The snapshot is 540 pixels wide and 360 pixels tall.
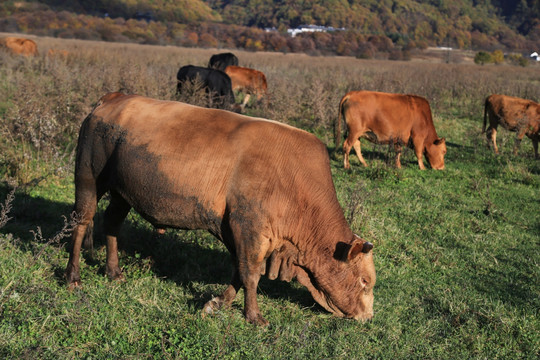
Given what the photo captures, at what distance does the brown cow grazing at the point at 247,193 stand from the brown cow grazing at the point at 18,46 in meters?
21.4

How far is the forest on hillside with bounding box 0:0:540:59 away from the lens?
65562mm

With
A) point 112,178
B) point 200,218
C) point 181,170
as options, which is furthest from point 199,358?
point 112,178

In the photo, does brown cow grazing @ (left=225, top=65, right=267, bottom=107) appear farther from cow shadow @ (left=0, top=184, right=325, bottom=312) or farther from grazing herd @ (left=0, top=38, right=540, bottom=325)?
grazing herd @ (left=0, top=38, right=540, bottom=325)

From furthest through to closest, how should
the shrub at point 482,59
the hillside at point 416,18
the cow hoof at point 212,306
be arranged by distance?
1. the hillside at point 416,18
2. the shrub at point 482,59
3. the cow hoof at point 212,306

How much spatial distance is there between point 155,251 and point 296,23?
346 feet

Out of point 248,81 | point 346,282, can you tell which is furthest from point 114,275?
point 248,81

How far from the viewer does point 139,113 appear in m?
4.46

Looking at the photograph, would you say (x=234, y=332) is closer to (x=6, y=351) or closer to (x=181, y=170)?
(x=181, y=170)

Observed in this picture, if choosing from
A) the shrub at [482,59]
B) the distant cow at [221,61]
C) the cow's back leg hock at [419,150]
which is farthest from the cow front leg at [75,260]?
the shrub at [482,59]

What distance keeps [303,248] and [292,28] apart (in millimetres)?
104211

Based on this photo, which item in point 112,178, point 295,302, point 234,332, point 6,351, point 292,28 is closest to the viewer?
point 6,351

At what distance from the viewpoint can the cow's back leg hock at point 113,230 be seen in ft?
16.1

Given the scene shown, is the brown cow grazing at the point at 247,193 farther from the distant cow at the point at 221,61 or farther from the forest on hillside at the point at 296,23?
the forest on hillside at the point at 296,23

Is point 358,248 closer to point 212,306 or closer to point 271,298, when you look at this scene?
point 271,298
